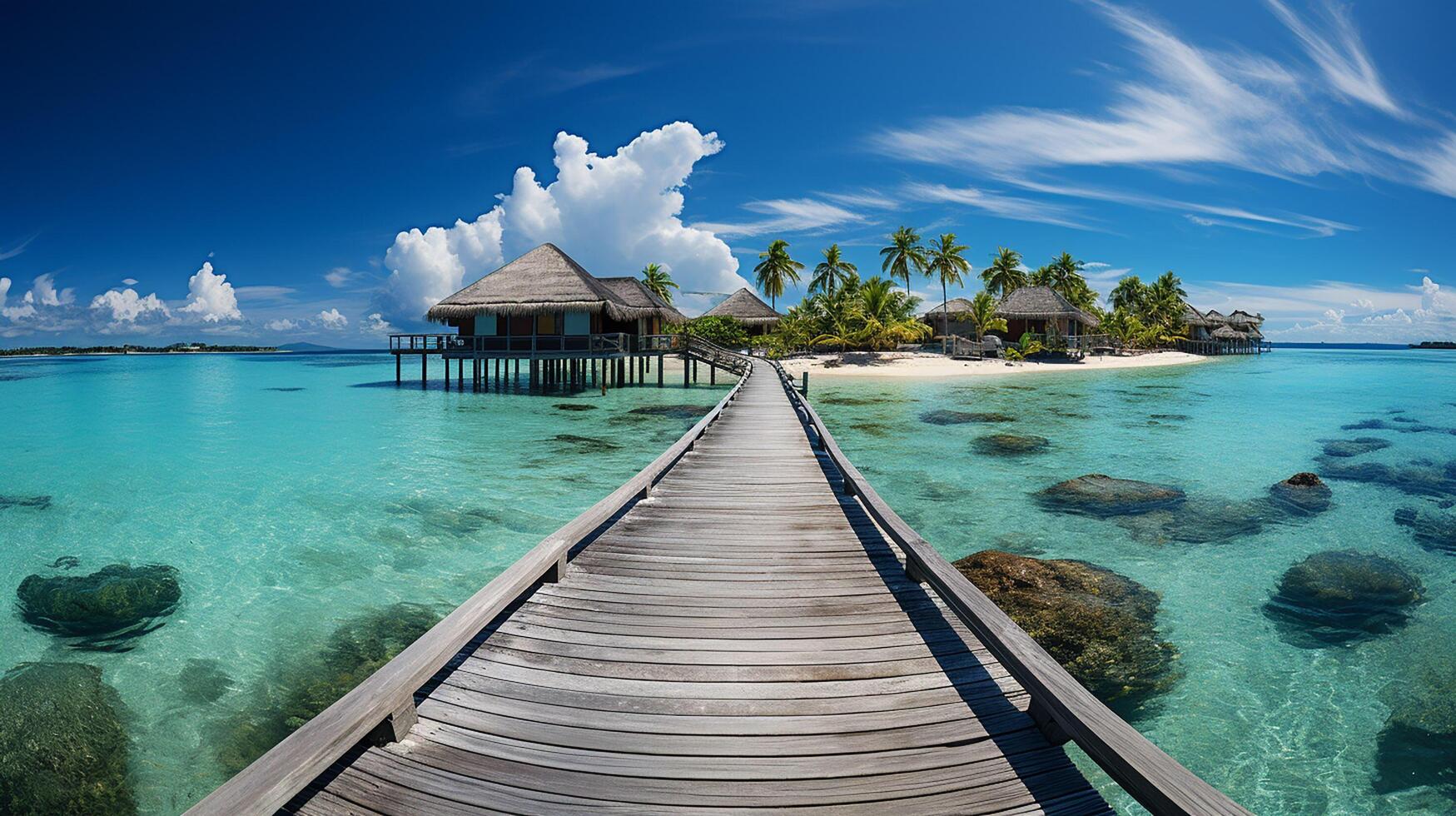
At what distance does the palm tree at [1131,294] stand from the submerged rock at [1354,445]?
54692mm

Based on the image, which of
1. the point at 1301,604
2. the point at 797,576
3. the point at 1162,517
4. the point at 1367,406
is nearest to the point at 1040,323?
the point at 1367,406

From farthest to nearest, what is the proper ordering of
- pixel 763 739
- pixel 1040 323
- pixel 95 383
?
pixel 1040 323, pixel 95 383, pixel 763 739

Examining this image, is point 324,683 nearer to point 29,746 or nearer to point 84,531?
point 29,746

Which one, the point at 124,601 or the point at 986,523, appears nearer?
the point at 124,601

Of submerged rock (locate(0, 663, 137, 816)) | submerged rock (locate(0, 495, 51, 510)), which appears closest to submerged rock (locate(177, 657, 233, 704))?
submerged rock (locate(0, 663, 137, 816))

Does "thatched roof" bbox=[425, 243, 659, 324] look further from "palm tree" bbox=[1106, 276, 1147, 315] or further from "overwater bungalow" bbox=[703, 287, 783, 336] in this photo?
"palm tree" bbox=[1106, 276, 1147, 315]

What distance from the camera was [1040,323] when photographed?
46.5 meters

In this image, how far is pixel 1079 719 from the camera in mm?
2258

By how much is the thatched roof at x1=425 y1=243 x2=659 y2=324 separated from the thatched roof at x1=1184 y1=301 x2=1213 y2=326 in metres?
64.4

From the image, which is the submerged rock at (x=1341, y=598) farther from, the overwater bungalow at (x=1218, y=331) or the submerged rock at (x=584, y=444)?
the overwater bungalow at (x=1218, y=331)

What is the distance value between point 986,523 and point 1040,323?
42469 mm

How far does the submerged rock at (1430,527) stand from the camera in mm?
8547

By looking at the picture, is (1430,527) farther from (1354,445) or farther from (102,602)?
(102,602)

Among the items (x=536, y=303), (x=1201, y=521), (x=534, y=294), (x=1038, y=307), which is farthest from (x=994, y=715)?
(x=1038, y=307)
